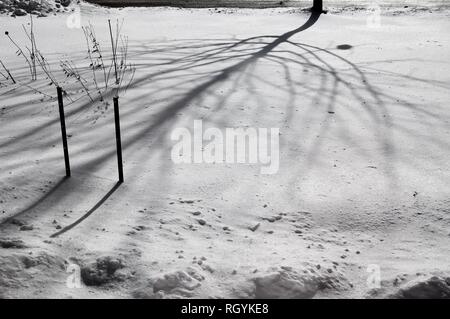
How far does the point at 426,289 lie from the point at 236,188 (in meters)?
1.63

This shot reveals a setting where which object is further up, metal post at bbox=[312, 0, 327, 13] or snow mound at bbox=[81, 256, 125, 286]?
metal post at bbox=[312, 0, 327, 13]

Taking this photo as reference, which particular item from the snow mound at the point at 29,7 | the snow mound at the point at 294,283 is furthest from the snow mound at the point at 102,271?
the snow mound at the point at 29,7

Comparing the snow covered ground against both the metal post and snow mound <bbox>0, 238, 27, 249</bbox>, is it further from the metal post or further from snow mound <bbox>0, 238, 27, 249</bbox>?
the metal post

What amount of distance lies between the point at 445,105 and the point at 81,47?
596 cm

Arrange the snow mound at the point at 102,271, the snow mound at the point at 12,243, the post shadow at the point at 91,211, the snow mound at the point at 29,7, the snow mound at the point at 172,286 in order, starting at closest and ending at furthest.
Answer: the snow mound at the point at 172,286 → the snow mound at the point at 102,271 → the snow mound at the point at 12,243 → the post shadow at the point at 91,211 → the snow mound at the point at 29,7

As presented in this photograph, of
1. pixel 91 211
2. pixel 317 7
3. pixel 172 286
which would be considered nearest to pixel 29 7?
pixel 317 7

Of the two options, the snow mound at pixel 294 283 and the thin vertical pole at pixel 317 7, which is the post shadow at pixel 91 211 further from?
the thin vertical pole at pixel 317 7

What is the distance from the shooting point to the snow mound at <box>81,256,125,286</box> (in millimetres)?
2604

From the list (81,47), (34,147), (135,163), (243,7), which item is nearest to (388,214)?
(135,163)

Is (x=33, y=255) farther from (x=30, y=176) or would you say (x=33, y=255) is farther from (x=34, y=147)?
(x=34, y=147)

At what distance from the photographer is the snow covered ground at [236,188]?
2.66m

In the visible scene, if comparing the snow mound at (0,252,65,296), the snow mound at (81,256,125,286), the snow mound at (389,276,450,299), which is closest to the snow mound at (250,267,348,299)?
the snow mound at (389,276,450,299)

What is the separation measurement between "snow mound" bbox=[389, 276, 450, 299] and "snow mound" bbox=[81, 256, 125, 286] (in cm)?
151

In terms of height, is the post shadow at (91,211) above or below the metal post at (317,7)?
below
